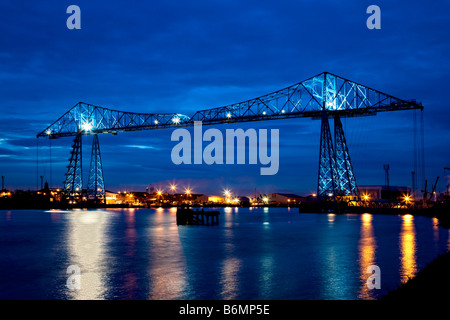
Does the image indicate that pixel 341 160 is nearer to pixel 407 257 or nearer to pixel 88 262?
pixel 407 257

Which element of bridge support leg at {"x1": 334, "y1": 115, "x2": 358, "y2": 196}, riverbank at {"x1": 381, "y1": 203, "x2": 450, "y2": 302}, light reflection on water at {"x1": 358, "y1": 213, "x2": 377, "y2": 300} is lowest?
light reflection on water at {"x1": 358, "y1": 213, "x2": 377, "y2": 300}

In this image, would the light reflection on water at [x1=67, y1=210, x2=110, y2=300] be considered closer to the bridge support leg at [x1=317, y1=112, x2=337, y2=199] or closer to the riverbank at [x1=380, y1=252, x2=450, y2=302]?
the riverbank at [x1=380, y1=252, x2=450, y2=302]

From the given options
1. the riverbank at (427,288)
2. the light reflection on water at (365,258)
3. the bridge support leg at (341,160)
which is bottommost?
the light reflection on water at (365,258)

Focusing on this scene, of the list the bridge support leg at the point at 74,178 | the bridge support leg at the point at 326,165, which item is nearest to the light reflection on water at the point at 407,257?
the bridge support leg at the point at 326,165

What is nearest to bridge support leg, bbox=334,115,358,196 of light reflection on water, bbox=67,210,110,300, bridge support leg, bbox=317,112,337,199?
bridge support leg, bbox=317,112,337,199

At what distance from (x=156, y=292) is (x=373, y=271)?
28.9 ft

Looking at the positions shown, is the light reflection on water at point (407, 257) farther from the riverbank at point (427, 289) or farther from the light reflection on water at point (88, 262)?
the light reflection on water at point (88, 262)

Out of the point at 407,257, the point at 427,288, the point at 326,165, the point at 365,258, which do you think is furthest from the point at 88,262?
the point at 326,165

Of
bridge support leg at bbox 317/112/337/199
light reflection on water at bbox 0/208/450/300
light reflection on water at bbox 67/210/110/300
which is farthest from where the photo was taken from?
bridge support leg at bbox 317/112/337/199

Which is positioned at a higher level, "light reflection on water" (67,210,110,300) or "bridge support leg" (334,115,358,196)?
"bridge support leg" (334,115,358,196)

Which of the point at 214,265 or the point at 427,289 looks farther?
the point at 214,265

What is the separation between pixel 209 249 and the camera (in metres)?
26.5

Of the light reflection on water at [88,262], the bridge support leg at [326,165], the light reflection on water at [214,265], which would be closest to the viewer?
the light reflection on water at [88,262]
